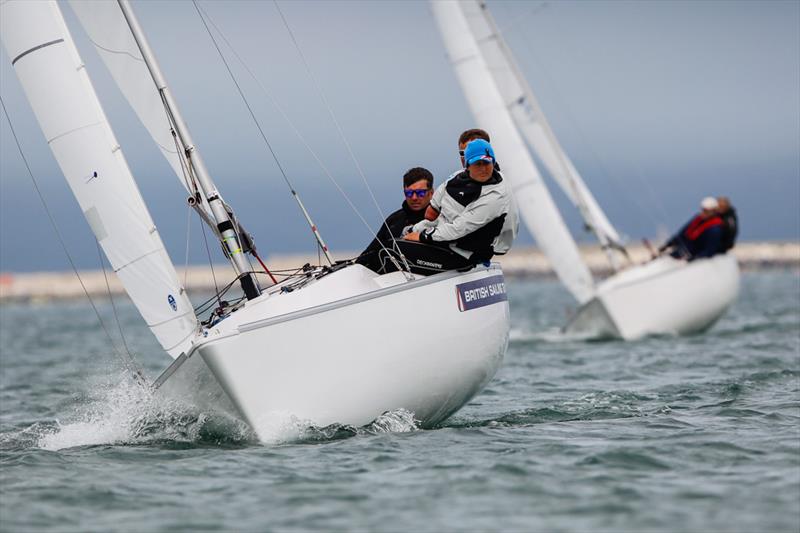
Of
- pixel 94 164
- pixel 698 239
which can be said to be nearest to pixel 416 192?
pixel 94 164

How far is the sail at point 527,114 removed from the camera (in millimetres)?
17641

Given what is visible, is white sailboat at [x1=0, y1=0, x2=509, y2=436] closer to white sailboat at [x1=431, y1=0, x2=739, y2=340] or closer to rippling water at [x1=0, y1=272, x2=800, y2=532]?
rippling water at [x1=0, y1=272, x2=800, y2=532]

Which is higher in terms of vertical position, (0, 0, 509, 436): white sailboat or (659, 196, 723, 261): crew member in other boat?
(0, 0, 509, 436): white sailboat

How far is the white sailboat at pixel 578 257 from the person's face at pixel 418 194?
350 inches

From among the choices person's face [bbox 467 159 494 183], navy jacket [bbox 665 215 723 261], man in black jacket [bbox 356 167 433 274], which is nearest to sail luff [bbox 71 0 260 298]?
man in black jacket [bbox 356 167 433 274]

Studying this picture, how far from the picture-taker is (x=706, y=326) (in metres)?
16.8

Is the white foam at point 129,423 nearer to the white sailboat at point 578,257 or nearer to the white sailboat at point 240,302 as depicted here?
the white sailboat at point 240,302

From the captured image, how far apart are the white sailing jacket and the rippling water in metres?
0.62

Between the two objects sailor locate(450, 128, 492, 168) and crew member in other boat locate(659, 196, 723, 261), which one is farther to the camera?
crew member in other boat locate(659, 196, 723, 261)

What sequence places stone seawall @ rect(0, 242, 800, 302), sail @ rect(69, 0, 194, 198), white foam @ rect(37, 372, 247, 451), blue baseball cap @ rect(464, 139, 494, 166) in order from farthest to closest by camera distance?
stone seawall @ rect(0, 242, 800, 302), sail @ rect(69, 0, 194, 198), blue baseball cap @ rect(464, 139, 494, 166), white foam @ rect(37, 372, 247, 451)

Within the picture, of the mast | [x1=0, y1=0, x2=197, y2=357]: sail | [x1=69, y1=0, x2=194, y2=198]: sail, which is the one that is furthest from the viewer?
[x1=69, y1=0, x2=194, y2=198]: sail

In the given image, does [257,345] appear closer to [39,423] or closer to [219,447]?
[219,447]

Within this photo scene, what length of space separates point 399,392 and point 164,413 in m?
1.29

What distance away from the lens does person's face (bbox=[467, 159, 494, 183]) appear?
6830 mm
